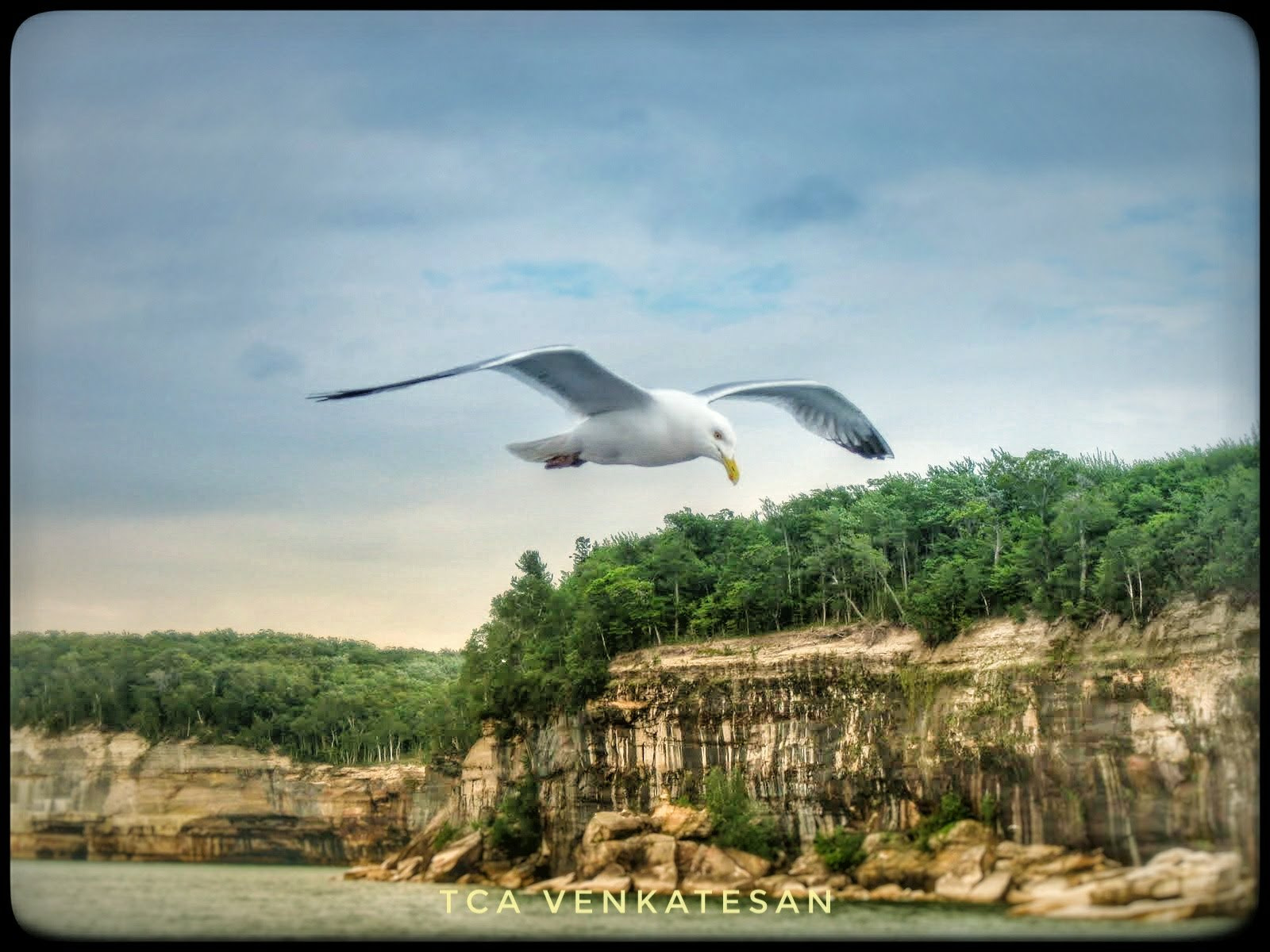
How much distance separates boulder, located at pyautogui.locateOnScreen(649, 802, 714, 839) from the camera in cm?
1555

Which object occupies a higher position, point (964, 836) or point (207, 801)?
point (207, 801)

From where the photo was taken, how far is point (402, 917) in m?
10.8

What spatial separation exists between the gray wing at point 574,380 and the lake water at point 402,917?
3.22 m

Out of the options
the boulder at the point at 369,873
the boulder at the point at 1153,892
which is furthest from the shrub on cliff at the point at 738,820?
the boulder at the point at 369,873

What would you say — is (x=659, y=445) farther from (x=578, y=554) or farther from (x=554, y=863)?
(x=578, y=554)

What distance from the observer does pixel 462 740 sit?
18812 millimetres

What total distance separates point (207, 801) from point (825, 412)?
456 inches

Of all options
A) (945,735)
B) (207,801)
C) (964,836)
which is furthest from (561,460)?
(207,801)

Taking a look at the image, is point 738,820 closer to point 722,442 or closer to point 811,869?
point 811,869

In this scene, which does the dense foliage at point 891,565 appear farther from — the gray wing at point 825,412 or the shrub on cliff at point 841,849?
the gray wing at point 825,412

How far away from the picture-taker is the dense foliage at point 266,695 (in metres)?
15.2

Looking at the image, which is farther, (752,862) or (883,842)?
(752,862)

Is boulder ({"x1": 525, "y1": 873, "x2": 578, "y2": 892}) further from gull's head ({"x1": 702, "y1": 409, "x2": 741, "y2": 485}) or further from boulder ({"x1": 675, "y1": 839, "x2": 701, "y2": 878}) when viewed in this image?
gull's head ({"x1": 702, "y1": 409, "x2": 741, "y2": 485})

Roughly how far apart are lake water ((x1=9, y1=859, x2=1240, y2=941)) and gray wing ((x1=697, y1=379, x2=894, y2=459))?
3.32 meters
